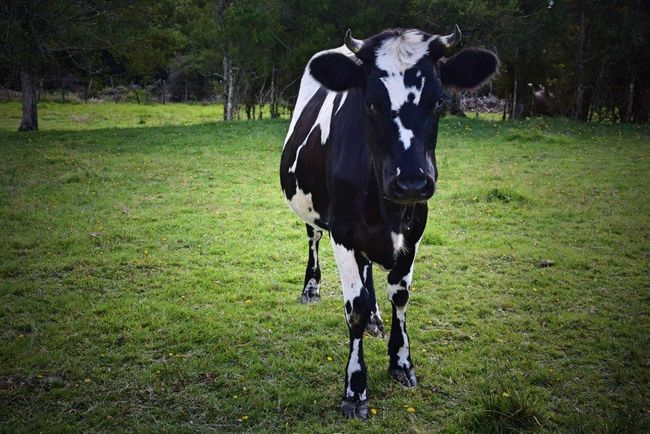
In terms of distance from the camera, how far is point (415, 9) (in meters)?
21.0

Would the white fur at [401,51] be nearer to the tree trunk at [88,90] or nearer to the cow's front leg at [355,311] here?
the cow's front leg at [355,311]

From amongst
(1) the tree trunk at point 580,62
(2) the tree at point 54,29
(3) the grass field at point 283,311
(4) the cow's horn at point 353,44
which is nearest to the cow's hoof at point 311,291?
(3) the grass field at point 283,311

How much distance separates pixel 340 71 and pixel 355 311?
1749mm

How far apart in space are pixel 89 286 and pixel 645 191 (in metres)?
9.72

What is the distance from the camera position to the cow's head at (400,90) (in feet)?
11.1

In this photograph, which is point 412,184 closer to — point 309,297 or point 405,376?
point 405,376

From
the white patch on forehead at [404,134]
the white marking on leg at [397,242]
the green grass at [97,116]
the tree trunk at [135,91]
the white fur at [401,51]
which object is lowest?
the white marking on leg at [397,242]

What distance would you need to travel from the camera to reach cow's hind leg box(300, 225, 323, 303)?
6.01m

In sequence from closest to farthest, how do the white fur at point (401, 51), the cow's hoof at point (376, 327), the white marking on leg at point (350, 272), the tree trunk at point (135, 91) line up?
the white fur at point (401, 51)
the white marking on leg at point (350, 272)
the cow's hoof at point (376, 327)
the tree trunk at point (135, 91)

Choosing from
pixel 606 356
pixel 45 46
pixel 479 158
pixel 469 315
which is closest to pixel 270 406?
pixel 469 315

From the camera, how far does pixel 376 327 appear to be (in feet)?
17.1

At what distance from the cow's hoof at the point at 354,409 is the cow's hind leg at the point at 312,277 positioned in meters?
2.07

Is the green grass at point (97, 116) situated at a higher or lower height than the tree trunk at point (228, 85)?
lower

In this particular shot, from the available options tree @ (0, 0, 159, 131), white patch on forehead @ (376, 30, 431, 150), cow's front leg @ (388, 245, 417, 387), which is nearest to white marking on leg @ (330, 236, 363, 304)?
cow's front leg @ (388, 245, 417, 387)
